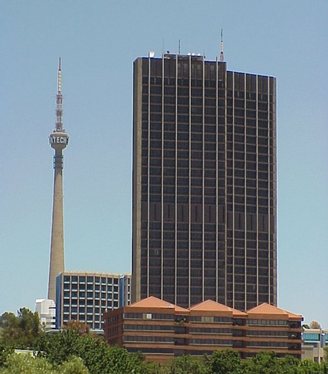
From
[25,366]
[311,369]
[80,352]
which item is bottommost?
[25,366]

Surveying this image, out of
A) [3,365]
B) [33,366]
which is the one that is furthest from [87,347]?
[33,366]

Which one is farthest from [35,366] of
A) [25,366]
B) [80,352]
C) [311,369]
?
[311,369]

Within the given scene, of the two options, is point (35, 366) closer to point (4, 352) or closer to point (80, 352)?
point (4, 352)

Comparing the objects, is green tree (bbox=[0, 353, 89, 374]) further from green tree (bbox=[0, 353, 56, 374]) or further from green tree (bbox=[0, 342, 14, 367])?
green tree (bbox=[0, 342, 14, 367])

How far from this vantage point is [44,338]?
161m

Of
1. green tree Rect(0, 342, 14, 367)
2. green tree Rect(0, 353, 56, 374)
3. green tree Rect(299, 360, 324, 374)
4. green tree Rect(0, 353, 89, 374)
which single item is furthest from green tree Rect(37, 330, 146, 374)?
green tree Rect(299, 360, 324, 374)

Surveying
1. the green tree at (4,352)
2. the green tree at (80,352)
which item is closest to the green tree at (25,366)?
the green tree at (4,352)

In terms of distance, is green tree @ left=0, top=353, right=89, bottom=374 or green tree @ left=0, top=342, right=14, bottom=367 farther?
green tree @ left=0, top=342, right=14, bottom=367

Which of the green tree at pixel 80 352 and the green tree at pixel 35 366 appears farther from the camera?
the green tree at pixel 80 352

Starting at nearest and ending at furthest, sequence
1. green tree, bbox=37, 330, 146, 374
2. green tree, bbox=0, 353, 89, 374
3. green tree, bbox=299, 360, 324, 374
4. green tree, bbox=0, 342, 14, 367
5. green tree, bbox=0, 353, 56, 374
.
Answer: green tree, bbox=0, 353, 56, 374 < green tree, bbox=0, 353, 89, 374 < green tree, bbox=0, 342, 14, 367 < green tree, bbox=37, 330, 146, 374 < green tree, bbox=299, 360, 324, 374

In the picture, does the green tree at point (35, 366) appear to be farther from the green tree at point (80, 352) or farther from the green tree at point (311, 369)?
the green tree at point (311, 369)

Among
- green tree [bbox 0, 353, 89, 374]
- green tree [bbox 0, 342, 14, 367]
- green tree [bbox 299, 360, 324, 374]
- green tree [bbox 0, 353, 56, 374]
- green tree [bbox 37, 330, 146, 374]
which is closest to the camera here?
green tree [bbox 0, 353, 56, 374]

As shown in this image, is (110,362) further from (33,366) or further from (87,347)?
(33,366)

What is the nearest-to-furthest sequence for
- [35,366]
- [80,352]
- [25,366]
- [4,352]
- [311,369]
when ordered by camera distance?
1. [25,366]
2. [35,366]
3. [4,352]
4. [80,352]
5. [311,369]
